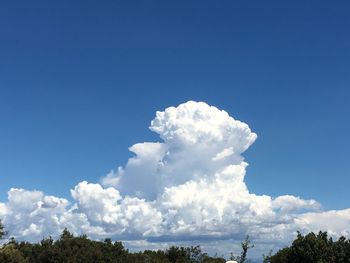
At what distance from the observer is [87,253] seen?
111 metres

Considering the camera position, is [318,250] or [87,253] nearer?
[318,250]

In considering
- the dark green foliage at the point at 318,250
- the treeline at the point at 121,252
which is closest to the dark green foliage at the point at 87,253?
the treeline at the point at 121,252

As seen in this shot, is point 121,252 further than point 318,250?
Yes

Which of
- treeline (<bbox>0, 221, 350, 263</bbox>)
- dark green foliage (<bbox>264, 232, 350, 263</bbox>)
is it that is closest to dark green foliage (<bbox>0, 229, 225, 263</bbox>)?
treeline (<bbox>0, 221, 350, 263</bbox>)

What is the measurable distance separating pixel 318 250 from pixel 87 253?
4819 cm

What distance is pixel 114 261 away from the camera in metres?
115

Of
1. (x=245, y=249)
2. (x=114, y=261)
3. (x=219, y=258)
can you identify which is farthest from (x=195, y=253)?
(x=245, y=249)

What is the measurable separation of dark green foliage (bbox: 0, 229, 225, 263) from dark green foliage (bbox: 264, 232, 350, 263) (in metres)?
24.6

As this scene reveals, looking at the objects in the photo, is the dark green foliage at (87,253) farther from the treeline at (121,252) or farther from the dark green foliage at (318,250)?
the dark green foliage at (318,250)

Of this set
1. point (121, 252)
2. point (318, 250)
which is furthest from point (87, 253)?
point (318, 250)

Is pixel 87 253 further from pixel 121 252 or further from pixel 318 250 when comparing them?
pixel 318 250

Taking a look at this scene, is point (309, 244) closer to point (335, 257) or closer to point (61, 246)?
point (335, 257)

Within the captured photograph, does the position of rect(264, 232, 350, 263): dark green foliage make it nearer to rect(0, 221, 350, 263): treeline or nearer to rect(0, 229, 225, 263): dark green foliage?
rect(0, 221, 350, 263): treeline

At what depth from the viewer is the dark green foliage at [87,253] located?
361 ft
